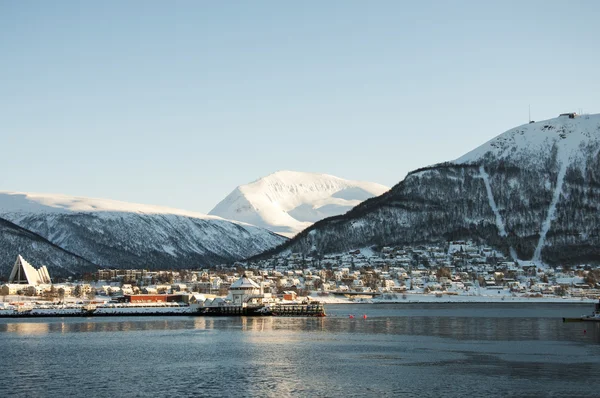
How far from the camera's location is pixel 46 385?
71438 mm

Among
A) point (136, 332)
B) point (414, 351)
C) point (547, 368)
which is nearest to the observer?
point (547, 368)

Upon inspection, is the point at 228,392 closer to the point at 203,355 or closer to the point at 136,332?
the point at 203,355

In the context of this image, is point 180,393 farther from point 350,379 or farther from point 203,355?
point 203,355

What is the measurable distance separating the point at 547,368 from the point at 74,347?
5595 centimetres

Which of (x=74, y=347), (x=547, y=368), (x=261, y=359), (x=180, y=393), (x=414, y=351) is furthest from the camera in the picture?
(x=74, y=347)

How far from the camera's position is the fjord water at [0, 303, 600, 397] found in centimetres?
6919

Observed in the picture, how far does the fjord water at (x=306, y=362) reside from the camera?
6919cm

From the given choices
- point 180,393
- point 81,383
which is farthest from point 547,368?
point 81,383

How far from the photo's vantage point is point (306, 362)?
86500mm

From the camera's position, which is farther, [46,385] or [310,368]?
[310,368]

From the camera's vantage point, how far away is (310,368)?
81.8m

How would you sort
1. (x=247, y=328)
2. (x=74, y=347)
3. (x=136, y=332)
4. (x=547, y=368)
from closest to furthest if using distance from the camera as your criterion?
(x=547, y=368) < (x=74, y=347) < (x=136, y=332) < (x=247, y=328)

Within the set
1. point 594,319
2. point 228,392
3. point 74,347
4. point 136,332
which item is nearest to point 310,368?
point 228,392

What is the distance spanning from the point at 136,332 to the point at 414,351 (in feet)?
170
